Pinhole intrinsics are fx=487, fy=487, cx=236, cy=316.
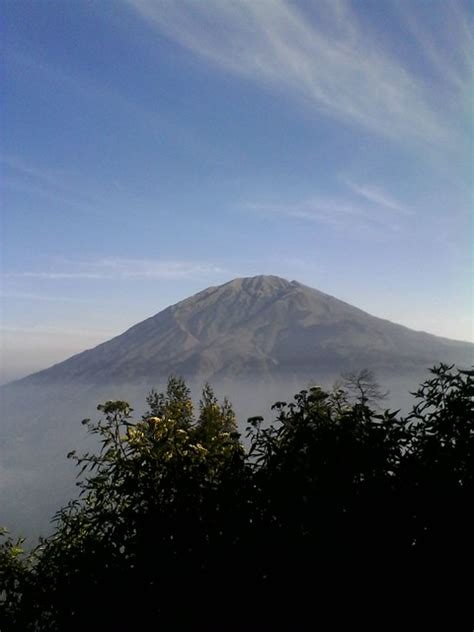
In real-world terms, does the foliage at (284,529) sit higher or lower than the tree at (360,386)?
lower

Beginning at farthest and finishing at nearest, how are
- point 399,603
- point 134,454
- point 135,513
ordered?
1. point 134,454
2. point 135,513
3. point 399,603

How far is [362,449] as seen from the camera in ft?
24.8

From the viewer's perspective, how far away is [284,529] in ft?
23.4

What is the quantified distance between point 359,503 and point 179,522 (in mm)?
2712

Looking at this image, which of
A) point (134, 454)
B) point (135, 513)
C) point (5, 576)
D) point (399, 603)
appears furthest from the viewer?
point (5, 576)

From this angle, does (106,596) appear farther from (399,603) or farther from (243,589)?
(399,603)

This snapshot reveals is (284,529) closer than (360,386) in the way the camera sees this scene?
Yes

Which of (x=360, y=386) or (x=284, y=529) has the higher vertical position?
(x=360, y=386)

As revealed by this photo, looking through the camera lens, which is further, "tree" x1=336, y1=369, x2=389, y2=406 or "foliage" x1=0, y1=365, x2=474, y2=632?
"tree" x1=336, y1=369, x2=389, y2=406

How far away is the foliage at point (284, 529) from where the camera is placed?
22.1 feet

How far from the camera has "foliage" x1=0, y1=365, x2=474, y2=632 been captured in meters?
6.73

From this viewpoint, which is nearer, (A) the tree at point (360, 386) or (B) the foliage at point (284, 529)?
(B) the foliage at point (284, 529)

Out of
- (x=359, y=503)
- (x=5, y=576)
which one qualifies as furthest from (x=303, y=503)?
(x=5, y=576)

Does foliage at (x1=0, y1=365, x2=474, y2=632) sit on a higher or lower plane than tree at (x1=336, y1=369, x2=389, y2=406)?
lower
